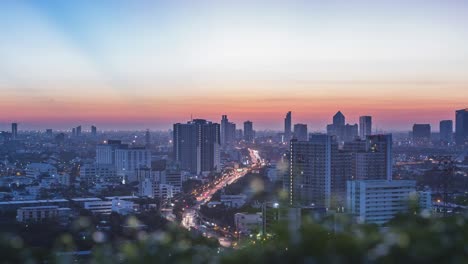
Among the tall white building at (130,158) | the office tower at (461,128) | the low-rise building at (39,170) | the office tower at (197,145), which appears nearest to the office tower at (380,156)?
the office tower at (461,128)

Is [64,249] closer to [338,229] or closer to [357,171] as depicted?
[338,229]

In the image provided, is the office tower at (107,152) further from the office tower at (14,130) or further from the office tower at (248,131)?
the office tower at (248,131)

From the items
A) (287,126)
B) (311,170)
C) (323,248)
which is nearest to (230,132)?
(287,126)

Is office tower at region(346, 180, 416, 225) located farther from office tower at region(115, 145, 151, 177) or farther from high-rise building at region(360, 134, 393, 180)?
office tower at region(115, 145, 151, 177)

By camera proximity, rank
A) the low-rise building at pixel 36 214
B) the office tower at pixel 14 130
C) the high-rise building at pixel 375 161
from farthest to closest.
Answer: the office tower at pixel 14 130 < the high-rise building at pixel 375 161 < the low-rise building at pixel 36 214

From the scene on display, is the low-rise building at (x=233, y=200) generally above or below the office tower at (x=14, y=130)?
below

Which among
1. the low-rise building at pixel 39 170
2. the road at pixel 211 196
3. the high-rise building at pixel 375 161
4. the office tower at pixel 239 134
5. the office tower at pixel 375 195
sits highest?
the office tower at pixel 239 134

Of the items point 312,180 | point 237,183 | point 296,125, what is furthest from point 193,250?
point 296,125
